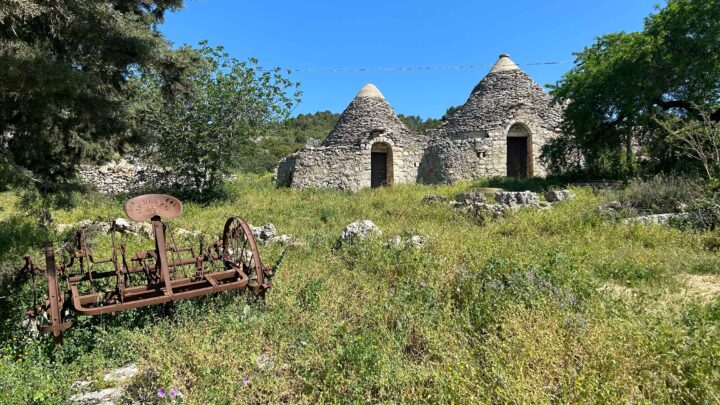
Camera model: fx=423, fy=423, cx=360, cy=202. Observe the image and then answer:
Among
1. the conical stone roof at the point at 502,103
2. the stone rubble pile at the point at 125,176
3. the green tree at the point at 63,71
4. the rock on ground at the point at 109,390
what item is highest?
the conical stone roof at the point at 502,103

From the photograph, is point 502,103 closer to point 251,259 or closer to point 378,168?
point 378,168

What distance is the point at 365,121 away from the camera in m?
→ 16.2

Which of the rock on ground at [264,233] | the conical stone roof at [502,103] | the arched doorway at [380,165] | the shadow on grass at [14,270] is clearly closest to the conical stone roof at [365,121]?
the arched doorway at [380,165]

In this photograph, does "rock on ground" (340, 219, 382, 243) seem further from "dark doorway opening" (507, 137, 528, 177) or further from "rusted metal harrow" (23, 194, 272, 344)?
"dark doorway opening" (507, 137, 528, 177)

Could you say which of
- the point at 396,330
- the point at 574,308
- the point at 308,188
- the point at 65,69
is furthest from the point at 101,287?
the point at 308,188

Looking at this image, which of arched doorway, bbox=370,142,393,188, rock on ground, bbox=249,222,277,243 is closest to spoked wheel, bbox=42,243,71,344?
rock on ground, bbox=249,222,277,243

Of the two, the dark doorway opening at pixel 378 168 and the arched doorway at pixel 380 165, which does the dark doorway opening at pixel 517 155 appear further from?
the dark doorway opening at pixel 378 168

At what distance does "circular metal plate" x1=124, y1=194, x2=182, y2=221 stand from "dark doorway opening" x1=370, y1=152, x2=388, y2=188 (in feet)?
40.9

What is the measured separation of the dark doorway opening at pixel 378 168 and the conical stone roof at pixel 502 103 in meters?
2.57

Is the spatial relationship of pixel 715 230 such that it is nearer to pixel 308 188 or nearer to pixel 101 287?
pixel 101 287

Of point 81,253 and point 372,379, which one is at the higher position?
point 81,253

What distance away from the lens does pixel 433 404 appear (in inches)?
101

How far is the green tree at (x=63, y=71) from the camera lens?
14.4ft

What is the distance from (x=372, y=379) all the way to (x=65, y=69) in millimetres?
4489
